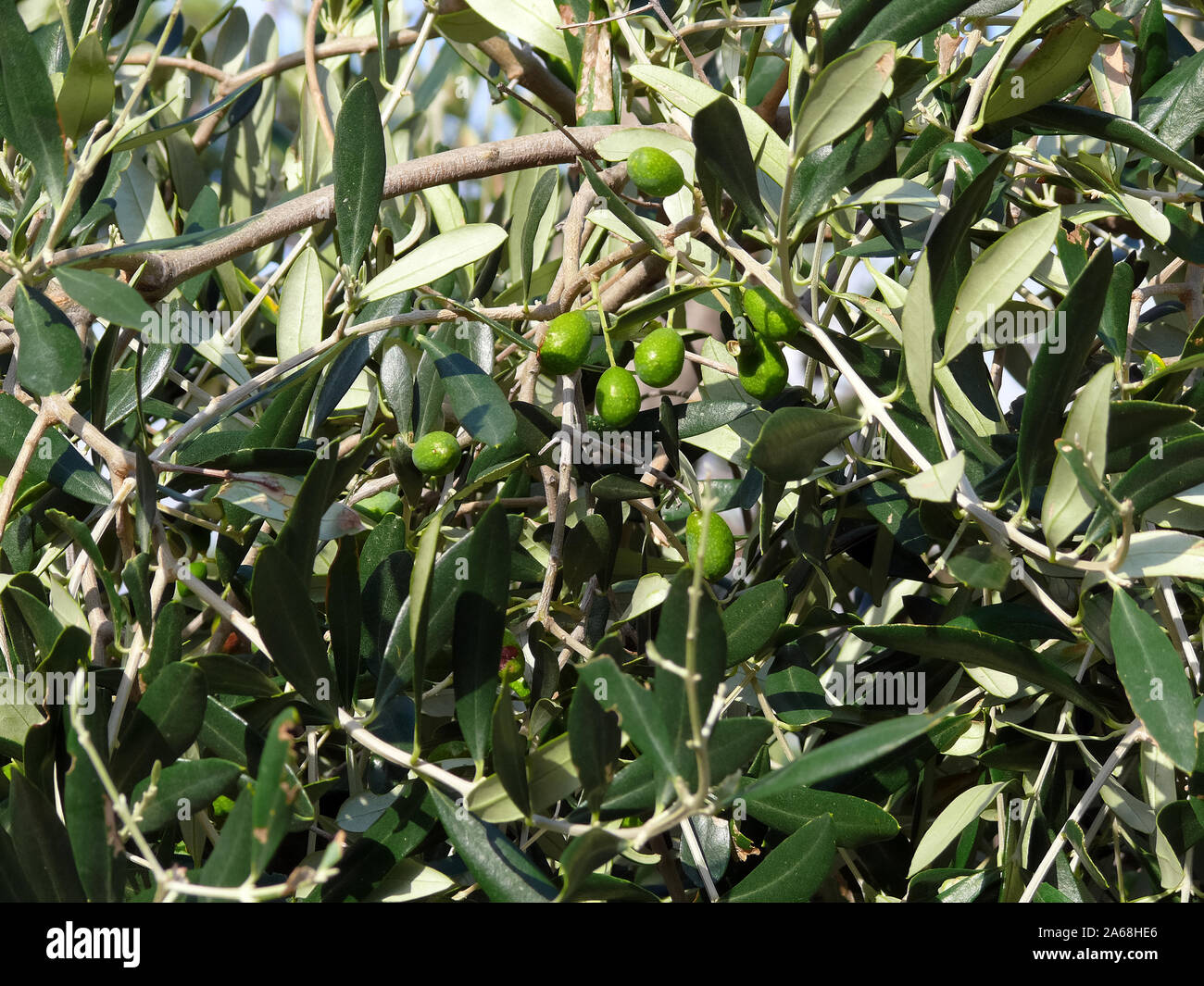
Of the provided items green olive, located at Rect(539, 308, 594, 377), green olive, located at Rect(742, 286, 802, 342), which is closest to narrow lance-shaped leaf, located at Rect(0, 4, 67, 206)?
green olive, located at Rect(539, 308, 594, 377)

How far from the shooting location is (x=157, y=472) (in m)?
0.98

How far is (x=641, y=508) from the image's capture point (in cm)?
110

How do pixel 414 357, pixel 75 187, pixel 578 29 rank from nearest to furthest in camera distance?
1. pixel 75 187
2. pixel 414 357
3. pixel 578 29

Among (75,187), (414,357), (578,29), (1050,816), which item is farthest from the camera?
Result: (578,29)

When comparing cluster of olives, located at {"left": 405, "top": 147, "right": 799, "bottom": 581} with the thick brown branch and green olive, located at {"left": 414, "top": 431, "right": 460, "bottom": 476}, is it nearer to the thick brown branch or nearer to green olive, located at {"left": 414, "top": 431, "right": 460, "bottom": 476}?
green olive, located at {"left": 414, "top": 431, "right": 460, "bottom": 476}

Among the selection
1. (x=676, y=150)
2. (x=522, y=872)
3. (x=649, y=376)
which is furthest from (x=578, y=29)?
(x=522, y=872)

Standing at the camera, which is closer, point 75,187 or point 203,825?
point 75,187

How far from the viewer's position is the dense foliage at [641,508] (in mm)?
800

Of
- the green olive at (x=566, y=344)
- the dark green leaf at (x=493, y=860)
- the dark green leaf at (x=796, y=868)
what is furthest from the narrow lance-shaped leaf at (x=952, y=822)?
the green olive at (x=566, y=344)

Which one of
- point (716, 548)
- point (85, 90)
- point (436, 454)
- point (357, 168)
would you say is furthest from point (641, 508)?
point (85, 90)

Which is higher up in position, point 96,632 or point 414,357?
point 414,357

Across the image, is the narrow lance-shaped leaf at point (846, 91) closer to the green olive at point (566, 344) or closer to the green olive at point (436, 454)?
the green olive at point (566, 344)

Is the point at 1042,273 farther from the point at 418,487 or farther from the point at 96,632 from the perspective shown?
the point at 96,632

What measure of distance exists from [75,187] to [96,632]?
43 cm
